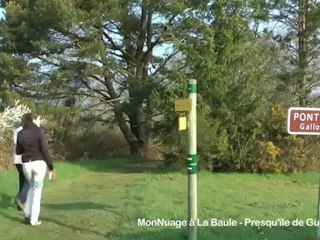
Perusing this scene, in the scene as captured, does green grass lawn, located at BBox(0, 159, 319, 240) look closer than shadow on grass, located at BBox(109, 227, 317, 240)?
No

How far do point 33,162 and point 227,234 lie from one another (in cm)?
370

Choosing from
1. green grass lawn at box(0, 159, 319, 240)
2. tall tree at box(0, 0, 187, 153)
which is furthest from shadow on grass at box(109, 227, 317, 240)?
tall tree at box(0, 0, 187, 153)

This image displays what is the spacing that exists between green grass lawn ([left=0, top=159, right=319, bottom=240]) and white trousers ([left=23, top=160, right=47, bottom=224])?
0.26 metres

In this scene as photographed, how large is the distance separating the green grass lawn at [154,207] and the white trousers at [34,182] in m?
0.26

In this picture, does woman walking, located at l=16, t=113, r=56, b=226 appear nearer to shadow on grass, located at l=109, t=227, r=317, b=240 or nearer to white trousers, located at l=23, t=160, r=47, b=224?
white trousers, located at l=23, t=160, r=47, b=224

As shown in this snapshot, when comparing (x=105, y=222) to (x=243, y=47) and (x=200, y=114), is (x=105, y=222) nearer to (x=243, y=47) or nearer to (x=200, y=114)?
(x=200, y=114)

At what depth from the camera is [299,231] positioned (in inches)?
365

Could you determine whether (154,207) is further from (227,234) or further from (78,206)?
(227,234)

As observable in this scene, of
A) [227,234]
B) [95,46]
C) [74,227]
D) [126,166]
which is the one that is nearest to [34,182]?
[74,227]

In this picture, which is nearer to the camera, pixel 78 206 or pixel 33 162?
pixel 33 162

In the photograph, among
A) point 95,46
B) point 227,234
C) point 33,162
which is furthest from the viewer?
point 95,46

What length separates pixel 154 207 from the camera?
420 inches

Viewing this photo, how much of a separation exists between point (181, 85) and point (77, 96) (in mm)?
11684

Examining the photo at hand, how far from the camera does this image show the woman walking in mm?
9797
